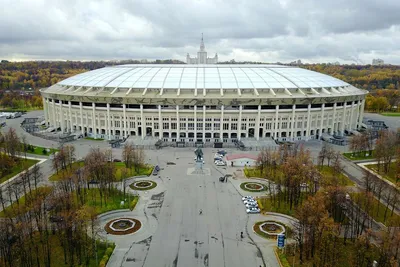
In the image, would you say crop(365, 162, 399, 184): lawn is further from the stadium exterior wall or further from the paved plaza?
the stadium exterior wall

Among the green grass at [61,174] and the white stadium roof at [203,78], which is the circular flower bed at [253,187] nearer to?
the green grass at [61,174]

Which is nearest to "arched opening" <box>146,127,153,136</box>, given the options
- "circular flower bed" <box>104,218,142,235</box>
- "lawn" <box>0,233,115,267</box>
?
"circular flower bed" <box>104,218,142,235</box>

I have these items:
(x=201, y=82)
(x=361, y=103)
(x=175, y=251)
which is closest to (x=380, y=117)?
(x=361, y=103)

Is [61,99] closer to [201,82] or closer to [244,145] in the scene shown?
[201,82]

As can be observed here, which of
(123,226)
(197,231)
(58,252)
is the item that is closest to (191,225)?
(197,231)

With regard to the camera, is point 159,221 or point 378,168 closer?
point 159,221

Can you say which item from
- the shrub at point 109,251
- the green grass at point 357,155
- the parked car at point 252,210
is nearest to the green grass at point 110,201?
the shrub at point 109,251

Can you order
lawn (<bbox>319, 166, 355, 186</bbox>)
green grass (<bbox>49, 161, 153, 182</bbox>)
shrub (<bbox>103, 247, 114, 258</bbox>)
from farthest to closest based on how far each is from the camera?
green grass (<bbox>49, 161, 153, 182</bbox>) < lawn (<bbox>319, 166, 355, 186</bbox>) < shrub (<bbox>103, 247, 114, 258</bbox>)
